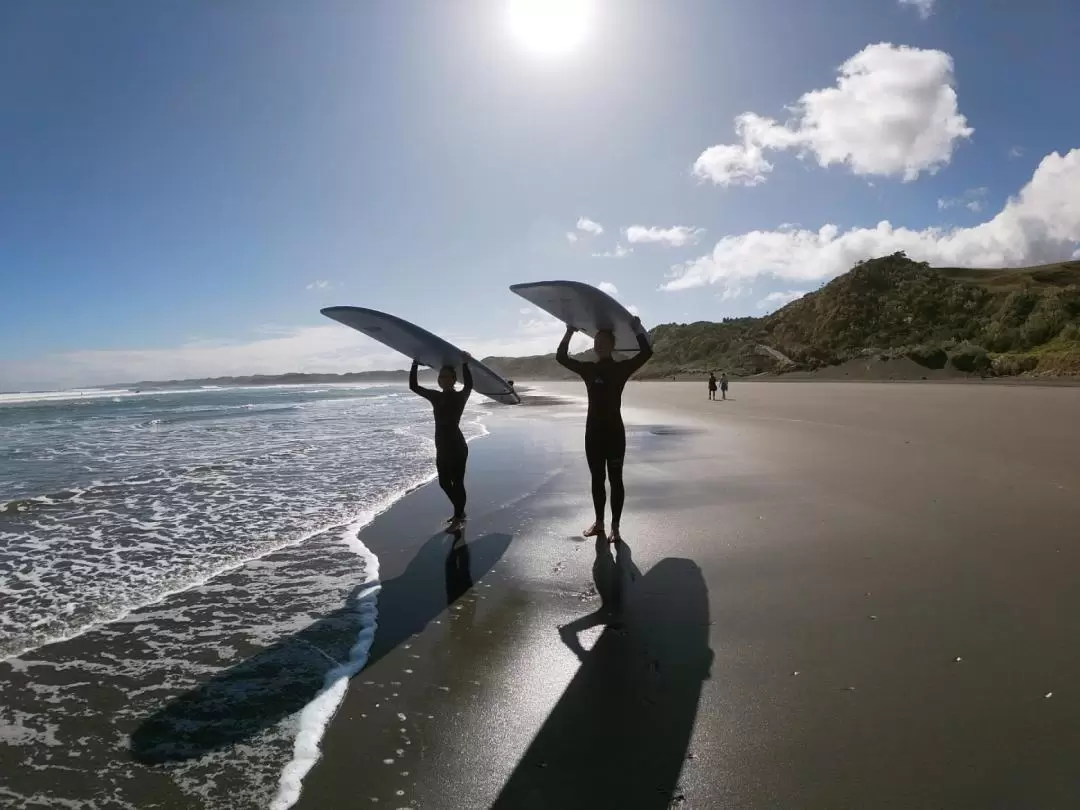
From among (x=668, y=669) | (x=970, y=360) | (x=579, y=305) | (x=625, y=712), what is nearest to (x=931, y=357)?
(x=970, y=360)

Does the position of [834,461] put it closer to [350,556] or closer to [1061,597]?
[1061,597]

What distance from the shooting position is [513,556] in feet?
16.5

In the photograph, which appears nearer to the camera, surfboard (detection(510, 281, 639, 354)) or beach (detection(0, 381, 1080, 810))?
beach (detection(0, 381, 1080, 810))

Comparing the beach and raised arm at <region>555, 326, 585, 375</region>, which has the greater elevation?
raised arm at <region>555, 326, 585, 375</region>

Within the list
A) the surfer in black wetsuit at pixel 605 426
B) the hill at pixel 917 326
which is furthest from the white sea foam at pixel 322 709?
the hill at pixel 917 326

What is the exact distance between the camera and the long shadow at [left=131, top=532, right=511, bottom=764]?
253cm

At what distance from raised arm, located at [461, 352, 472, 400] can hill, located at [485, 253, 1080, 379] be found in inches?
1260

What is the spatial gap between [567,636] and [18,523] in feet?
22.9

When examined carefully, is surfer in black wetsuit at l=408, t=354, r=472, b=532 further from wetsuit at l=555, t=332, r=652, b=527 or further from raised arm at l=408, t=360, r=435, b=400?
wetsuit at l=555, t=332, r=652, b=527

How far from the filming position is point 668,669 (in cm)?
293

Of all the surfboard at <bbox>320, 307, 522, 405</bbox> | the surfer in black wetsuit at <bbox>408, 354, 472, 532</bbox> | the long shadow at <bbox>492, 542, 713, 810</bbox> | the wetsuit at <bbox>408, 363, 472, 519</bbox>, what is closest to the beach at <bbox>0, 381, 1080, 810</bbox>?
the long shadow at <bbox>492, 542, 713, 810</bbox>

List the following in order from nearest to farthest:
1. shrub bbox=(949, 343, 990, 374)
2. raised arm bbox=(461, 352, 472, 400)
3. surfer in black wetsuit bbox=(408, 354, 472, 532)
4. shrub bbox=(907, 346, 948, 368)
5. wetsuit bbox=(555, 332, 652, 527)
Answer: wetsuit bbox=(555, 332, 652, 527) < surfer in black wetsuit bbox=(408, 354, 472, 532) < raised arm bbox=(461, 352, 472, 400) < shrub bbox=(949, 343, 990, 374) < shrub bbox=(907, 346, 948, 368)

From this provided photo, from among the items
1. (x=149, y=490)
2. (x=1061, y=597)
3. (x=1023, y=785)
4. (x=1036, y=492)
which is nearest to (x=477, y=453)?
(x=149, y=490)

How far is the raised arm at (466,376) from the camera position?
629cm
